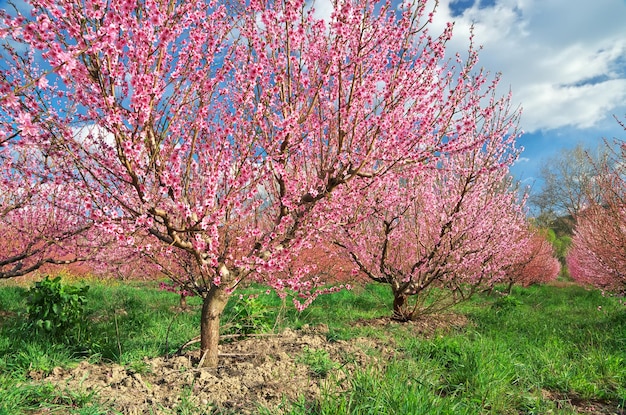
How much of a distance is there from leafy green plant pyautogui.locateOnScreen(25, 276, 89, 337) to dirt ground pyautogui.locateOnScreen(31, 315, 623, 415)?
1.24 m

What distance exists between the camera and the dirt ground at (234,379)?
10.6 feet

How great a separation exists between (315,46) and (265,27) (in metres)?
0.55

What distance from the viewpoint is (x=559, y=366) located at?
4.84 metres

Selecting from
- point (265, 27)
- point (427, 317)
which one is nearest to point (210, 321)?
point (265, 27)

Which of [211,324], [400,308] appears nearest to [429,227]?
[400,308]

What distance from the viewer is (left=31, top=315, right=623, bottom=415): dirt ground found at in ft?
10.6

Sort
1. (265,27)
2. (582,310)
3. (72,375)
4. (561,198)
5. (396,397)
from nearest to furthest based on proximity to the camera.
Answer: (396,397), (72,375), (265,27), (582,310), (561,198)

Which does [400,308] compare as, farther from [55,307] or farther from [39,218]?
[39,218]

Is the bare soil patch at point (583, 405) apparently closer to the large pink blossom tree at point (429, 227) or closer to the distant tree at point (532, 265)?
the large pink blossom tree at point (429, 227)

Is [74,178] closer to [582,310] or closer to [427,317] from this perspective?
[427,317]

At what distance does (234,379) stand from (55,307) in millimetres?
2901

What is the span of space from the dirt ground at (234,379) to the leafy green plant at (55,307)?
4.05ft

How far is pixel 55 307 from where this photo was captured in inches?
198

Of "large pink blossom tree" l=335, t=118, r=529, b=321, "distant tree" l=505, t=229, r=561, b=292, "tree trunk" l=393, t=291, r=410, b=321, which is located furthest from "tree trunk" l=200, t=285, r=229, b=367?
"distant tree" l=505, t=229, r=561, b=292
